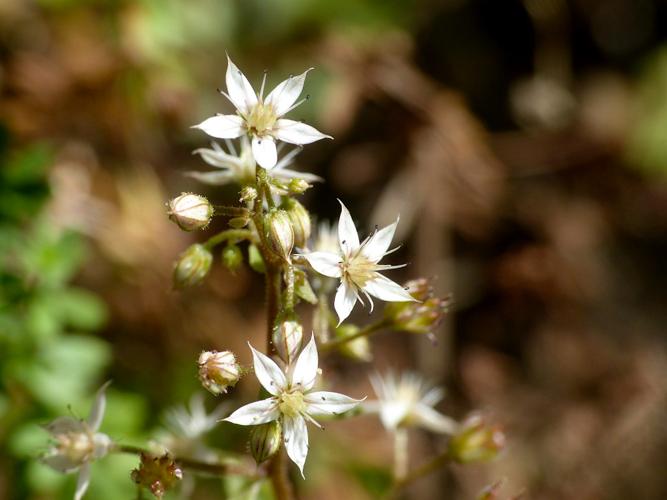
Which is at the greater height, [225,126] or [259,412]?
[225,126]

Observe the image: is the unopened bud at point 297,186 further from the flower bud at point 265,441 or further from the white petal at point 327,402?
the flower bud at point 265,441

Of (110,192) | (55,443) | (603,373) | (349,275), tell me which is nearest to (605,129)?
(603,373)

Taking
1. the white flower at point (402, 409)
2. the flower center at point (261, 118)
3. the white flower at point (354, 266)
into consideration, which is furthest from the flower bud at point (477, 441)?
the flower center at point (261, 118)

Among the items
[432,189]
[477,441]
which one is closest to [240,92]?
[477,441]

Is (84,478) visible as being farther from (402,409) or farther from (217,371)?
(402,409)

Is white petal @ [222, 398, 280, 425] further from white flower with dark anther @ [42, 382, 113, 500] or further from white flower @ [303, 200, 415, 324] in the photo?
white flower with dark anther @ [42, 382, 113, 500]

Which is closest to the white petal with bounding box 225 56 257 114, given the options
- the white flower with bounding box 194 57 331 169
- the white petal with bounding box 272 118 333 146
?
the white flower with bounding box 194 57 331 169

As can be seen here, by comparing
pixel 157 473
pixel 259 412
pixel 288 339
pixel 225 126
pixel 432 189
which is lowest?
pixel 157 473

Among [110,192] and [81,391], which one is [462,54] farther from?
[81,391]
